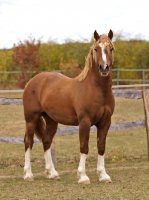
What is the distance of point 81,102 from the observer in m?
7.06

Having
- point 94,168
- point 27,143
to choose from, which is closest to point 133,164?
point 94,168

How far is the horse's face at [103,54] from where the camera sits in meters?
6.59

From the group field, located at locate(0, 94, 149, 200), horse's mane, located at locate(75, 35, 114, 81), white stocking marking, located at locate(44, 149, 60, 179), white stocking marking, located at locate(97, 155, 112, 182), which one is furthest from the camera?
white stocking marking, located at locate(44, 149, 60, 179)

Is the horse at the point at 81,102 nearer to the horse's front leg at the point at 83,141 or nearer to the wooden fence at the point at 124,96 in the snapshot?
the horse's front leg at the point at 83,141

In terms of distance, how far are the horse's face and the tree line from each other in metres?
20.7

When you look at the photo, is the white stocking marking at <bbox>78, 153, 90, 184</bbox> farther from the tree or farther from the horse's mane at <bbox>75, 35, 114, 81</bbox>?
the tree

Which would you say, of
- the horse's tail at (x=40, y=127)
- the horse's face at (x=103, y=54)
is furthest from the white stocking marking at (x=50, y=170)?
the horse's face at (x=103, y=54)

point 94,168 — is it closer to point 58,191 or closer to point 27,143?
point 27,143

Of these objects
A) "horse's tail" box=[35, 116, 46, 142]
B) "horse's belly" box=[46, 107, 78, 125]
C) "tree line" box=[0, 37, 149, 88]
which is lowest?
"tree line" box=[0, 37, 149, 88]

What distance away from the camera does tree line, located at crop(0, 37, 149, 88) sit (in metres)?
29.0

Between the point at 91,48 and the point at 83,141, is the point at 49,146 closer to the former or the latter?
the point at 83,141

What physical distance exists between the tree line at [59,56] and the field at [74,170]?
14456mm

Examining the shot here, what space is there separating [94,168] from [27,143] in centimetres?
140

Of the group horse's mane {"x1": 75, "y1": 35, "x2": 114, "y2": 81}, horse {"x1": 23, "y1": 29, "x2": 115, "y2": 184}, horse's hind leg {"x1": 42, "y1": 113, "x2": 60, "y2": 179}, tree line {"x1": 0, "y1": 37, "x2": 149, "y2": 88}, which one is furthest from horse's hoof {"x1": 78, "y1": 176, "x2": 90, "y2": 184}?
tree line {"x1": 0, "y1": 37, "x2": 149, "y2": 88}
